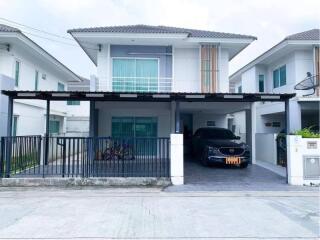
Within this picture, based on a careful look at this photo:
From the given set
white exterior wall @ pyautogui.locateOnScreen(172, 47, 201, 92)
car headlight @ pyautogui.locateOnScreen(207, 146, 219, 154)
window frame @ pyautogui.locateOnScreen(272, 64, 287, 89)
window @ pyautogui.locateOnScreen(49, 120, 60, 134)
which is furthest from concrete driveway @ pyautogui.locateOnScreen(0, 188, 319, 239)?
window @ pyautogui.locateOnScreen(49, 120, 60, 134)

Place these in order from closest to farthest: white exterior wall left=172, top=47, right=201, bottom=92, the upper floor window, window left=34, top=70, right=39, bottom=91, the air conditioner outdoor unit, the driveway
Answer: the driveway, the air conditioner outdoor unit, white exterior wall left=172, top=47, right=201, bottom=92, window left=34, top=70, right=39, bottom=91, the upper floor window

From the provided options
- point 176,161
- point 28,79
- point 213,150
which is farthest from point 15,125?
point 213,150

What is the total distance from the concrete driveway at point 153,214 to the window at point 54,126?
1052 cm

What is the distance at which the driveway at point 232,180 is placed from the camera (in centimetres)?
763

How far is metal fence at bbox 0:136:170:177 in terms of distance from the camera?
8008mm

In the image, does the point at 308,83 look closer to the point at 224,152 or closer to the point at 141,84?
the point at 224,152

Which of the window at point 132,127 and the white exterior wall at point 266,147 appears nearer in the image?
the white exterior wall at point 266,147

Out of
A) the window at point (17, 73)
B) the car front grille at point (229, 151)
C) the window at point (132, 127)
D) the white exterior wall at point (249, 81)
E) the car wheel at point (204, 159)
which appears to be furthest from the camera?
the white exterior wall at point (249, 81)

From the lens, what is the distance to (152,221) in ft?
16.4

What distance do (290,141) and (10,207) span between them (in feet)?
25.5

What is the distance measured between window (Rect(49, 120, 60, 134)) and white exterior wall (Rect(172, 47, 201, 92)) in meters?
9.03

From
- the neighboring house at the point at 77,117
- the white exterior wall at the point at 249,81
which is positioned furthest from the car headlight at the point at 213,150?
the neighboring house at the point at 77,117

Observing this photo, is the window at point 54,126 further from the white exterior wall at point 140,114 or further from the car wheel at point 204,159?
the car wheel at point 204,159

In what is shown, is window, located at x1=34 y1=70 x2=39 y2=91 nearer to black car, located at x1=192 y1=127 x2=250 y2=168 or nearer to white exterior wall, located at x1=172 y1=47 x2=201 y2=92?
white exterior wall, located at x1=172 y1=47 x2=201 y2=92
